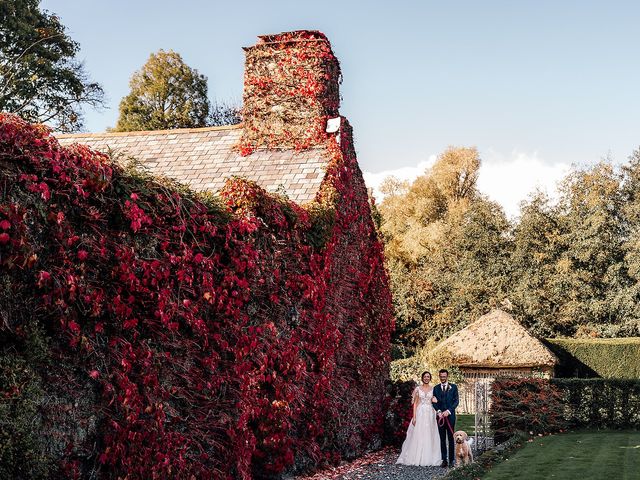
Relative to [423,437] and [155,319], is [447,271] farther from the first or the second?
[155,319]

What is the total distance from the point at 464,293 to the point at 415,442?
1097 inches

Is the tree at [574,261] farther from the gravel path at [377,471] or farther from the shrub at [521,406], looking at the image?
the gravel path at [377,471]

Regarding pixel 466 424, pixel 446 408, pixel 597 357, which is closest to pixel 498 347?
pixel 597 357

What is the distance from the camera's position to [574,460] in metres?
14.1

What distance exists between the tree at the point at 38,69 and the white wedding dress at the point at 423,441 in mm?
22977

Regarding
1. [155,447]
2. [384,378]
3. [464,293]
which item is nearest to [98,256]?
[155,447]

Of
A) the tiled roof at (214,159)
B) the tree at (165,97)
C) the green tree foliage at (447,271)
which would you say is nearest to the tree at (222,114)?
the tree at (165,97)

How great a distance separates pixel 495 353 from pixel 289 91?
18.7 metres

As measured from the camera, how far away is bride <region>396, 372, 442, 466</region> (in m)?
14.1

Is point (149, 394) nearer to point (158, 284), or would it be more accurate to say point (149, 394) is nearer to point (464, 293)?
point (158, 284)

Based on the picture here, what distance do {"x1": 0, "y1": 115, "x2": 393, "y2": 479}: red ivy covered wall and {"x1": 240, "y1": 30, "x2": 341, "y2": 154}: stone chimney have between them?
362 cm

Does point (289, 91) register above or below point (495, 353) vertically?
above

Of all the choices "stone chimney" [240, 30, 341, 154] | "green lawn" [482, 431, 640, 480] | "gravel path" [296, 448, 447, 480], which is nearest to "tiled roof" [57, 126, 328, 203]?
"stone chimney" [240, 30, 341, 154]

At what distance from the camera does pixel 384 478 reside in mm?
12227
